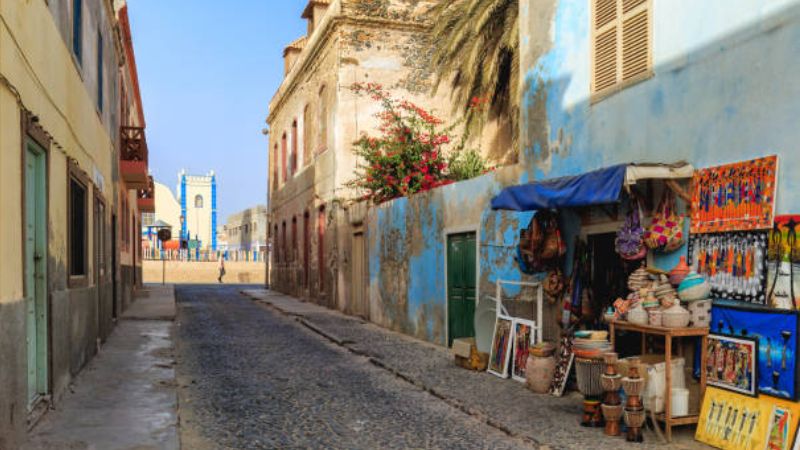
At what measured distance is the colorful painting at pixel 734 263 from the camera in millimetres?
5566

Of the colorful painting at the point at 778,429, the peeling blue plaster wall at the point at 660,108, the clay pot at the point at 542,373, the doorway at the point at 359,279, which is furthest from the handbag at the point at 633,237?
the doorway at the point at 359,279

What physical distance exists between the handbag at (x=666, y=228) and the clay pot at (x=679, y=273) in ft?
0.76

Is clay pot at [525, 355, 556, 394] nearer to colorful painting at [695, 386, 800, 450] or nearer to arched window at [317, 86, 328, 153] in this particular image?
colorful painting at [695, 386, 800, 450]

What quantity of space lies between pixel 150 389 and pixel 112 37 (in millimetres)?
9723

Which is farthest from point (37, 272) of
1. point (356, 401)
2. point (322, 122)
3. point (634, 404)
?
point (322, 122)

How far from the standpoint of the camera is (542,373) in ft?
26.3

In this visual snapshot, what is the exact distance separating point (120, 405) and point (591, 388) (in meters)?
4.50

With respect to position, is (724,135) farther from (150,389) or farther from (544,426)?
(150,389)

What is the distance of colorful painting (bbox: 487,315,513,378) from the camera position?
29.7 feet

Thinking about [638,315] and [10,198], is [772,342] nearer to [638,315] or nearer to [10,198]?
[638,315]

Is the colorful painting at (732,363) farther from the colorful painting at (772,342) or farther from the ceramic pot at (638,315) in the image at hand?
the ceramic pot at (638,315)

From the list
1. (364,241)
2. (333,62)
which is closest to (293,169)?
(333,62)

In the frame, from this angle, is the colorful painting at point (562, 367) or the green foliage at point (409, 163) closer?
the colorful painting at point (562, 367)

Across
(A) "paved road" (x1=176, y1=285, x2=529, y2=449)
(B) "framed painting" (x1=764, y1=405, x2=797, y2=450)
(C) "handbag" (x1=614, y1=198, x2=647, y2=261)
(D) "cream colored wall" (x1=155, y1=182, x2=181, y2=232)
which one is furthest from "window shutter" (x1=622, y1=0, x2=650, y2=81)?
(D) "cream colored wall" (x1=155, y1=182, x2=181, y2=232)
